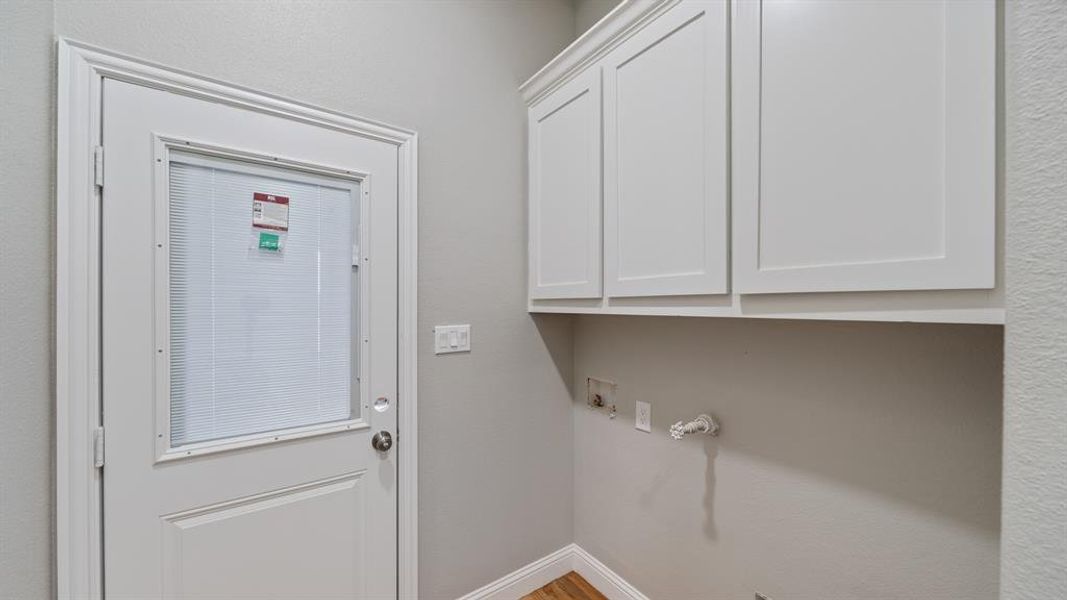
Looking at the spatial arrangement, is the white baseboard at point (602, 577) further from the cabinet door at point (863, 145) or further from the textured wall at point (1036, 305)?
the textured wall at point (1036, 305)

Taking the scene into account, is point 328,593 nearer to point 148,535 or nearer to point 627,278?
point 148,535

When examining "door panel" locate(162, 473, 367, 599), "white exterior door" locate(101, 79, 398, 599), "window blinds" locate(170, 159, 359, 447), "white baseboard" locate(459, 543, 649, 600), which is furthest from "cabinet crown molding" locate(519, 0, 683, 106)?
"white baseboard" locate(459, 543, 649, 600)

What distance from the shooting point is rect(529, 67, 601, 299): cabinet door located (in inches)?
57.4

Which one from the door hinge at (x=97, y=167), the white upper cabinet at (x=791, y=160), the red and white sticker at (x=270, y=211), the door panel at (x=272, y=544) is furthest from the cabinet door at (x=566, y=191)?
the door hinge at (x=97, y=167)

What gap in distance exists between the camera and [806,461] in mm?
1211

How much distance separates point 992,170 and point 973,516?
2.61 feet

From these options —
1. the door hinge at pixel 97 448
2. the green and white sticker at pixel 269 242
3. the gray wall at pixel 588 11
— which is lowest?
the door hinge at pixel 97 448

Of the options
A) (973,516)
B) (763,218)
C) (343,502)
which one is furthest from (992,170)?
(343,502)

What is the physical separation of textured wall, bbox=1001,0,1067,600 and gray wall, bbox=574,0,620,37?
68.7 inches

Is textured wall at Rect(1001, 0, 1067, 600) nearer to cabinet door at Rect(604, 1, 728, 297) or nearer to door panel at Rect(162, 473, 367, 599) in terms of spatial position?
cabinet door at Rect(604, 1, 728, 297)

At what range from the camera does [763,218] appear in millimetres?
974

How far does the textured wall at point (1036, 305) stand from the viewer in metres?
0.37

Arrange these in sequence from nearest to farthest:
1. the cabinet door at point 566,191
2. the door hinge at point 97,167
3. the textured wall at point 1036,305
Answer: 1. the textured wall at point 1036,305
2. the door hinge at point 97,167
3. the cabinet door at point 566,191

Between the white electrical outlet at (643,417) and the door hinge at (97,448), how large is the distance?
1.68 metres
